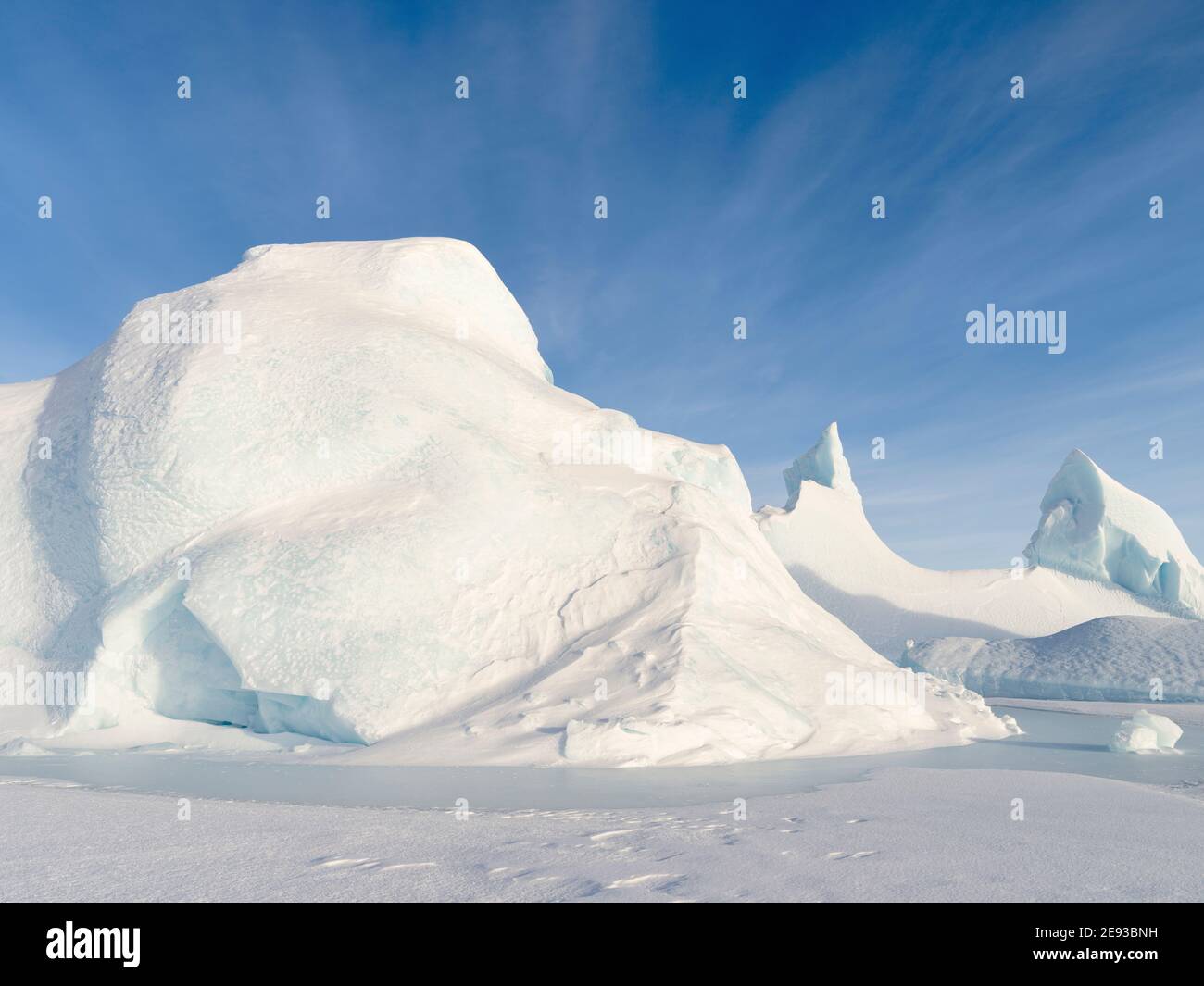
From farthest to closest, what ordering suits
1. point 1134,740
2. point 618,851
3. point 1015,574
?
point 1015,574 → point 1134,740 → point 618,851

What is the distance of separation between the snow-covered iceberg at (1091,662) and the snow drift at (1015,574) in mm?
9362

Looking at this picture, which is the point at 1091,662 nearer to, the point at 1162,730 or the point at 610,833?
the point at 1162,730

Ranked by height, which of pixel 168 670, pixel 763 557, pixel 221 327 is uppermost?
pixel 221 327

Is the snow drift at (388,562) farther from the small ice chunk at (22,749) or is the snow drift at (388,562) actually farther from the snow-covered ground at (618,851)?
the snow-covered ground at (618,851)

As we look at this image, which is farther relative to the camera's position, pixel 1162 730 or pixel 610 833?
pixel 1162 730

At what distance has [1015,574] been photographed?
1758 inches

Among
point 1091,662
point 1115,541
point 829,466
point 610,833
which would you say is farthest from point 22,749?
point 1115,541

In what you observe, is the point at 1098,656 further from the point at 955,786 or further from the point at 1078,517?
the point at 955,786

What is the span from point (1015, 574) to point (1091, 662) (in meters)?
19.0

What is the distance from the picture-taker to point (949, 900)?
4.27m

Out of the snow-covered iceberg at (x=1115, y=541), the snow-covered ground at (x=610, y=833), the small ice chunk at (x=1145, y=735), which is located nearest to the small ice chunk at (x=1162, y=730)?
the small ice chunk at (x=1145, y=735)

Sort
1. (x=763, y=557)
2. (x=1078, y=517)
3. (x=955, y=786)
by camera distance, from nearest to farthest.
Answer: (x=955, y=786)
(x=763, y=557)
(x=1078, y=517)
